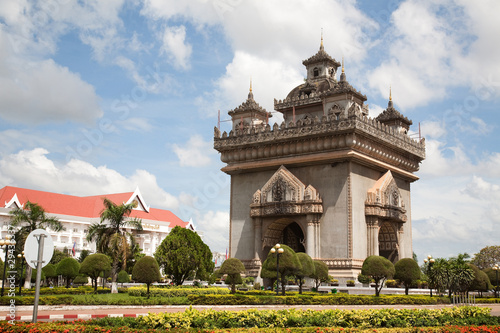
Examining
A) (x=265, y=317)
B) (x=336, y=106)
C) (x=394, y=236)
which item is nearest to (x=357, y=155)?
→ (x=336, y=106)

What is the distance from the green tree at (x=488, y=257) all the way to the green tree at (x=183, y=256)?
133ft

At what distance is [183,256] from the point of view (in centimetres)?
3222

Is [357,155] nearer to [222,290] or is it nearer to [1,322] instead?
[222,290]

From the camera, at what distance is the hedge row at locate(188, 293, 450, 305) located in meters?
22.8

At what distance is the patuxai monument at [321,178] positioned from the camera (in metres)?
33.9

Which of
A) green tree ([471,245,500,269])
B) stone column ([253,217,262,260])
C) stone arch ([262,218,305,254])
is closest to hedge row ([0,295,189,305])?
stone column ([253,217,262,260])

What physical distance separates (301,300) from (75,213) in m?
57.7

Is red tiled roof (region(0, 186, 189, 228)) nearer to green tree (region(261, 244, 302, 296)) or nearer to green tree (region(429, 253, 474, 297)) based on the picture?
green tree (region(261, 244, 302, 296))

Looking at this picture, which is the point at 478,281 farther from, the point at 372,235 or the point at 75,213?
the point at 75,213

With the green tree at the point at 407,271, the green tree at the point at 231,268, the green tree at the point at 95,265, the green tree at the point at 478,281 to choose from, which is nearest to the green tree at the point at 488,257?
the green tree at the point at 478,281

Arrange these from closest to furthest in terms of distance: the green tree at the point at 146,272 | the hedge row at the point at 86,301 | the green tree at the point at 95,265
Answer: the hedge row at the point at 86,301, the green tree at the point at 146,272, the green tree at the point at 95,265

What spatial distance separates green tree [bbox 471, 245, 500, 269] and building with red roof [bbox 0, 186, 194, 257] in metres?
40.9

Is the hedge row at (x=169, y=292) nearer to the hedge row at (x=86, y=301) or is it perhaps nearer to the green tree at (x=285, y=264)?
the hedge row at (x=86, y=301)

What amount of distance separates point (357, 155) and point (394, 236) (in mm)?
7573
